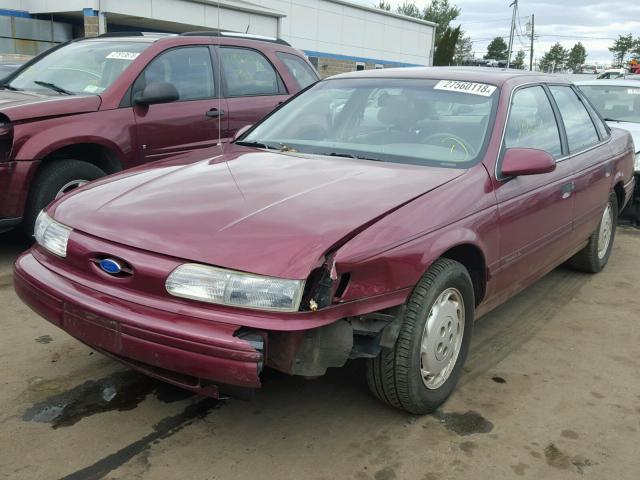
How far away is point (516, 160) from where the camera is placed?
126 inches

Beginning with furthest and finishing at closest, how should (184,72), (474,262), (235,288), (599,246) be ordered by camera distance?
(184,72) < (599,246) < (474,262) < (235,288)

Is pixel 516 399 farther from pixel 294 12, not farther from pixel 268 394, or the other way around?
pixel 294 12

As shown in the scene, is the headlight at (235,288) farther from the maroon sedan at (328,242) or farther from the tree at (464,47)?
the tree at (464,47)

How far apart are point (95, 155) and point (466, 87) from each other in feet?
10.1

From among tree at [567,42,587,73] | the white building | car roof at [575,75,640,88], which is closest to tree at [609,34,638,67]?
tree at [567,42,587,73]

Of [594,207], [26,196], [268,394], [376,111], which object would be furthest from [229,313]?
[594,207]

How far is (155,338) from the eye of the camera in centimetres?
230

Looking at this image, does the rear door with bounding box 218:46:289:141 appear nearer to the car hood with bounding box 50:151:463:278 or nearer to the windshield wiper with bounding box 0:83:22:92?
the windshield wiper with bounding box 0:83:22:92

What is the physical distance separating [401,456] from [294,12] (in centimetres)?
2626

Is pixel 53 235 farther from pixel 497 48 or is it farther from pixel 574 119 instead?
pixel 497 48

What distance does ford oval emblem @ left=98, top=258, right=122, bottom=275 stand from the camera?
250 centimetres

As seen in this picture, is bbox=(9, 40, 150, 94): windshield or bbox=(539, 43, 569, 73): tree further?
bbox=(539, 43, 569, 73): tree

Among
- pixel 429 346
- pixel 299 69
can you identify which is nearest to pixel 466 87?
pixel 429 346

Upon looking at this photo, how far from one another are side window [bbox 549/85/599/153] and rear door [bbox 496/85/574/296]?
0.68 ft
